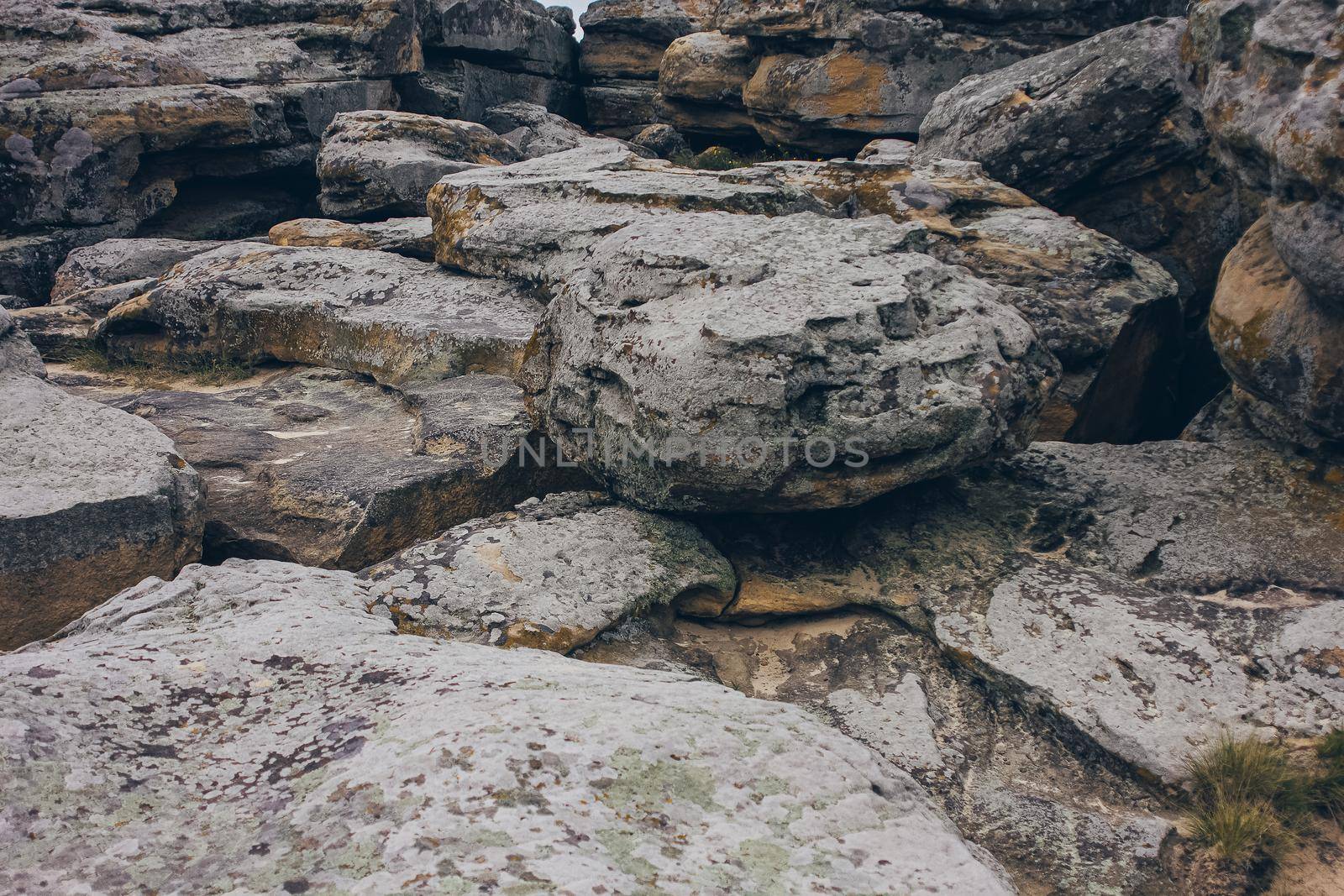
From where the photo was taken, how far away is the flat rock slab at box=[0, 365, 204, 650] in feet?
15.5

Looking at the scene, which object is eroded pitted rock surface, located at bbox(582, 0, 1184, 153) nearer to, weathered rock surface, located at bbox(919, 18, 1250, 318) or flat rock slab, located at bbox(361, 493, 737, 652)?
weathered rock surface, located at bbox(919, 18, 1250, 318)

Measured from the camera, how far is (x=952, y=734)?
4480 mm

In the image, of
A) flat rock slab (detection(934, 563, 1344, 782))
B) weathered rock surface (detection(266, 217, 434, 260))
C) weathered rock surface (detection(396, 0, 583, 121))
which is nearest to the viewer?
flat rock slab (detection(934, 563, 1344, 782))

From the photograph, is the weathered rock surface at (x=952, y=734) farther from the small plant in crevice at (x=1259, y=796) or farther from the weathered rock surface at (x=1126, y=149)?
the weathered rock surface at (x=1126, y=149)

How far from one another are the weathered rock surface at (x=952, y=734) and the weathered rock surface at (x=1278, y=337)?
7.74ft

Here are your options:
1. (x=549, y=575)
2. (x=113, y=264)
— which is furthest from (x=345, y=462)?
(x=113, y=264)

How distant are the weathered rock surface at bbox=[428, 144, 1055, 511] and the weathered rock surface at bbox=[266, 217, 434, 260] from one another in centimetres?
365

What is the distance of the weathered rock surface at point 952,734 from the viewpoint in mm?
3883

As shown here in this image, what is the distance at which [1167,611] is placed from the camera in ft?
15.6

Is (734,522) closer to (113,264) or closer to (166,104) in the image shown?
(113,264)

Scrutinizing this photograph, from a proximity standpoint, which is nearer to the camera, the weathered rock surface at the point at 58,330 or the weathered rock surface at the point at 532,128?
the weathered rock surface at the point at 58,330

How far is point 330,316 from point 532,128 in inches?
433

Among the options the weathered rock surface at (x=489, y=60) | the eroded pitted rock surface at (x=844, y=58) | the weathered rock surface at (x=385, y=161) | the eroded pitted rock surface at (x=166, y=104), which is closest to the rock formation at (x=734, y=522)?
the weathered rock surface at (x=385, y=161)

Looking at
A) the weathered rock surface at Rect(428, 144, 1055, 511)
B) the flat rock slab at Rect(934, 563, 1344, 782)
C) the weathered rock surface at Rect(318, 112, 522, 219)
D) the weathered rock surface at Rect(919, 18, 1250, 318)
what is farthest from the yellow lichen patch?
the weathered rock surface at Rect(318, 112, 522, 219)
